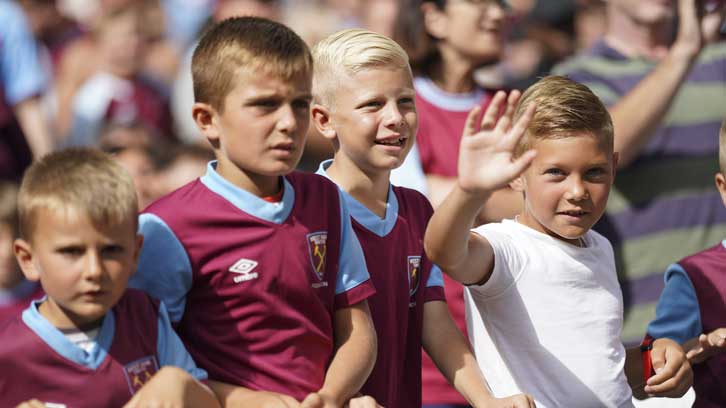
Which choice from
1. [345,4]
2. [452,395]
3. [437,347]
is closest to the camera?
[437,347]

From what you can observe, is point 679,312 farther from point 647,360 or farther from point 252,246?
point 252,246

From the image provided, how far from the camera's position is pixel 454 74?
5.91 meters

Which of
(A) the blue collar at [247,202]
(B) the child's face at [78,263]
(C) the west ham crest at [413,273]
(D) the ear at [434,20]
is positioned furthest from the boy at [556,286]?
(D) the ear at [434,20]

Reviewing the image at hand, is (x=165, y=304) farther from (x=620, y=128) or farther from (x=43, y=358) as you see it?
(x=620, y=128)

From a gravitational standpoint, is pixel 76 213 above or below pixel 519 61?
above

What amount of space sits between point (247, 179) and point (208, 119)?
218mm

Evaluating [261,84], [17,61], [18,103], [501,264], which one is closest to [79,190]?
[261,84]

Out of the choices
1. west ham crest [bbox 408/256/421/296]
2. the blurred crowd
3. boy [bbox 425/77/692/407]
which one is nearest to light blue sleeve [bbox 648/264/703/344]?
boy [bbox 425/77/692/407]

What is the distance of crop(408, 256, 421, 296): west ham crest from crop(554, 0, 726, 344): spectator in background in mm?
1558

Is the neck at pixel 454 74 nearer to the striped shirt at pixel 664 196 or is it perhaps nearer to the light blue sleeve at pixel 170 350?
the striped shirt at pixel 664 196

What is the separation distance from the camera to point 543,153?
13.4ft

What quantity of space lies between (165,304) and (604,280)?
141 centimetres

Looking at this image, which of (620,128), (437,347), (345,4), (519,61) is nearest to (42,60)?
(345,4)

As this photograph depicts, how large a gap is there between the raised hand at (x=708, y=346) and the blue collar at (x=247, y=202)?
1431 mm
